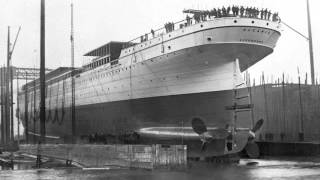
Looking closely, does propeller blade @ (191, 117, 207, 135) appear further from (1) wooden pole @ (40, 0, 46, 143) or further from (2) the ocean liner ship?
(1) wooden pole @ (40, 0, 46, 143)

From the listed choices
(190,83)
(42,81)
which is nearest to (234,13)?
(190,83)

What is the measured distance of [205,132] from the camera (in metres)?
19.0

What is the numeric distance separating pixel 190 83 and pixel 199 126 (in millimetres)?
3293

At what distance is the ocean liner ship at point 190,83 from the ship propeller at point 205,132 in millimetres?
42

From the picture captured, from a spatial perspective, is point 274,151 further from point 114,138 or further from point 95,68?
point 95,68

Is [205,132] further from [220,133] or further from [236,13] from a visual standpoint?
[236,13]

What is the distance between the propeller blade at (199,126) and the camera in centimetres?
1909

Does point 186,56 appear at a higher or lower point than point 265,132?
higher

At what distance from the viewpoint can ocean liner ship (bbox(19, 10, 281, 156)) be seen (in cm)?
2003

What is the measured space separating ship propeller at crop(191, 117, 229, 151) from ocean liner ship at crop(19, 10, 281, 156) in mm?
42

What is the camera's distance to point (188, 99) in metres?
21.9

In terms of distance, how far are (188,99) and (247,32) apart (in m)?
4.39

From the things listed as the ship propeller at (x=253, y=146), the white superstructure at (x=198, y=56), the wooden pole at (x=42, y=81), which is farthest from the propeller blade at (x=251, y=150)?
the wooden pole at (x=42, y=81)

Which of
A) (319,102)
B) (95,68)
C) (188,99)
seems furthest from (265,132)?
(95,68)
